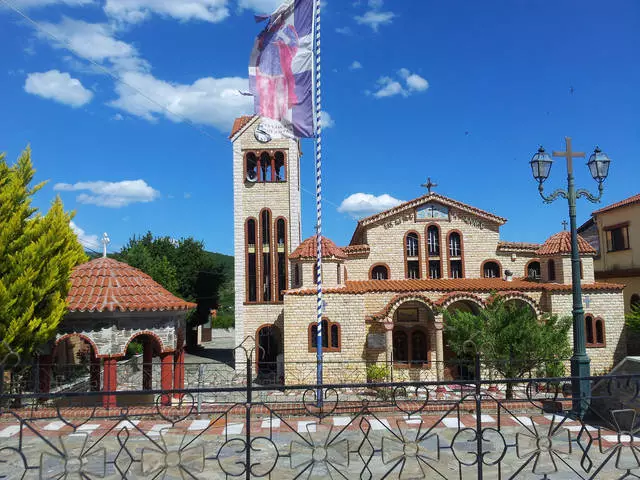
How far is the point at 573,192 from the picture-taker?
10266mm

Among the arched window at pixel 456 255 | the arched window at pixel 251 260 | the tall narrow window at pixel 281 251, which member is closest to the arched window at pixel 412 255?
the arched window at pixel 456 255

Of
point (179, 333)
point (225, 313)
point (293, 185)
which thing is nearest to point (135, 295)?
point (179, 333)

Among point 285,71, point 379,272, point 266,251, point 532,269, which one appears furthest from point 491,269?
point 285,71

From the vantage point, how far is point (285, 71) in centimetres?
1164

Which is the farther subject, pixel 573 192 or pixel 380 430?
pixel 573 192

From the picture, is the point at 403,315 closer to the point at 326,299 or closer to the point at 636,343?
the point at 326,299

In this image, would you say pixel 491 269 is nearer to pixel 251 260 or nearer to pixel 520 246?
pixel 520 246

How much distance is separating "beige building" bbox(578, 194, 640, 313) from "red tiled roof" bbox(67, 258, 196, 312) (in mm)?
20970

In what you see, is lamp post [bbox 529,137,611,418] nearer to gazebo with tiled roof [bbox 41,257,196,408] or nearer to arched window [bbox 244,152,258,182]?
gazebo with tiled roof [bbox 41,257,196,408]

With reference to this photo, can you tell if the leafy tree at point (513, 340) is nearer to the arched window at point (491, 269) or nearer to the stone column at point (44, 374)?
the arched window at point (491, 269)

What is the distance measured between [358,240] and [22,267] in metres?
18.1

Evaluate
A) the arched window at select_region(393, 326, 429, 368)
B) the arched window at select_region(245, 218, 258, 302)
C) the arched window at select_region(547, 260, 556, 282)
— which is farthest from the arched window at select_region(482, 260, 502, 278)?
the arched window at select_region(245, 218, 258, 302)

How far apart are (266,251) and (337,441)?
55.1 ft

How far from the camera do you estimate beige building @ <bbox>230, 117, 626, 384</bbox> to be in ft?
62.0
